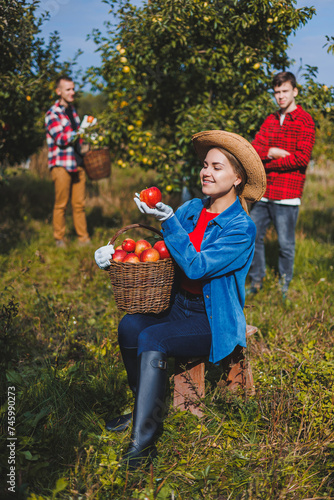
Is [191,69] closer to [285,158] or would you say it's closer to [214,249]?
[285,158]

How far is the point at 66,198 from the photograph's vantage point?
248 inches

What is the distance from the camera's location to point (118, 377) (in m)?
2.95

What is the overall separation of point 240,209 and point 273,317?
5.32 feet

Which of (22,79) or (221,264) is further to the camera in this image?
(22,79)

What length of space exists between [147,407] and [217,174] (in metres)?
1.32

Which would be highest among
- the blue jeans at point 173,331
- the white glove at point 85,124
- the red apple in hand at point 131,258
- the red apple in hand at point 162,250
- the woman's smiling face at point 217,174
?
the white glove at point 85,124

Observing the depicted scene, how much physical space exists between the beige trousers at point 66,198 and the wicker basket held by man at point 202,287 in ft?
12.6

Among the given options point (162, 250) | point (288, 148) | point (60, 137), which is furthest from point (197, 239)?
point (60, 137)

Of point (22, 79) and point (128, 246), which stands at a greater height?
point (22, 79)

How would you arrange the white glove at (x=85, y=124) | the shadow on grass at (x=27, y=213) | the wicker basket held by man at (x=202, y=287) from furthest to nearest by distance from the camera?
1. the shadow on grass at (x=27, y=213)
2. the white glove at (x=85, y=124)
3. the wicker basket held by man at (x=202, y=287)

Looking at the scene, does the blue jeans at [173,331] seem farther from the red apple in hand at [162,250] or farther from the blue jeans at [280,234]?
the blue jeans at [280,234]

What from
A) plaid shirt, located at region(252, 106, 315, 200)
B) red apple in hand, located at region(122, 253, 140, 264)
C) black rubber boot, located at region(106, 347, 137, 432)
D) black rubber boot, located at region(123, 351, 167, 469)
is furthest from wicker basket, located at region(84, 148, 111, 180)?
black rubber boot, located at region(123, 351, 167, 469)

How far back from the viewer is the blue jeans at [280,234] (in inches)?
172

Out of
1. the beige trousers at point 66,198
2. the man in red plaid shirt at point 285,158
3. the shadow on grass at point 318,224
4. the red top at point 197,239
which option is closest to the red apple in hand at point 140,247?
the red top at point 197,239
